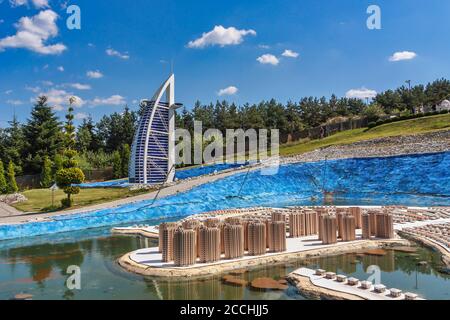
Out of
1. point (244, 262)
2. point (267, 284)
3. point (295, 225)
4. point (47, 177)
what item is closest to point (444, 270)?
point (267, 284)

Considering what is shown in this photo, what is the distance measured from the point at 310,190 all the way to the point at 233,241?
1825 centimetres

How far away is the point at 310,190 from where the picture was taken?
2903 centimetres

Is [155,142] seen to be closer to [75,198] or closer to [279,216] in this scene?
[75,198]

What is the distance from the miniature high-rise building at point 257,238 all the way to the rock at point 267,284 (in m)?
1.64

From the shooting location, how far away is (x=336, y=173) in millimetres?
30266

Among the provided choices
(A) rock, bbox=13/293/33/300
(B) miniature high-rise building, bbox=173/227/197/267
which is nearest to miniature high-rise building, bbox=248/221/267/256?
A: (B) miniature high-rise building, bbox=173/227/197/267

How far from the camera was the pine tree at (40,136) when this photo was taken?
4028cm

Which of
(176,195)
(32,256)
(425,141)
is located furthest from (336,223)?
(425,141)

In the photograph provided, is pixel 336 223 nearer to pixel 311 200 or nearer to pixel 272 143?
pixel 311 200

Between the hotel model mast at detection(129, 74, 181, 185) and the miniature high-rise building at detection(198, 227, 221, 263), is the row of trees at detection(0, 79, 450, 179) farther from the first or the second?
the miniature high-rise building at detection(198, 227, 221, 263)

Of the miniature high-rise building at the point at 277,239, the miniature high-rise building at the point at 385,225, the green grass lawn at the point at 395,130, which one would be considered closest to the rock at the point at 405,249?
the miniature high-rise building at the point at 385,225

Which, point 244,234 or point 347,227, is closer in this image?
point 244,234

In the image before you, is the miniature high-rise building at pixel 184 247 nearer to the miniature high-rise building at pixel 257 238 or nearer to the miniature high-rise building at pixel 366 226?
the miniature high-rise building at pixel 257 238

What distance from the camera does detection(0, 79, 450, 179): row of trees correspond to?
40.6 m
